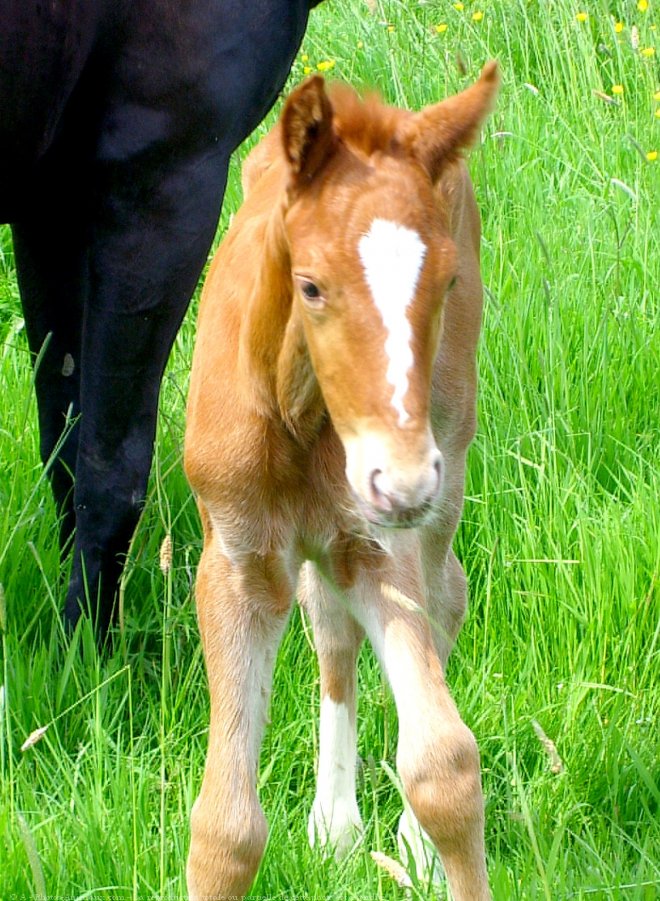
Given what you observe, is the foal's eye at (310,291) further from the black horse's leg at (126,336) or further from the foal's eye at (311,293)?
the black horse's leg at (126,336)

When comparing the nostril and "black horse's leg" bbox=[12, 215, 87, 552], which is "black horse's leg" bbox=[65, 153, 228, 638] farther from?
the nostril

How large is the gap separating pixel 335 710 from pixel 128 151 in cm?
127

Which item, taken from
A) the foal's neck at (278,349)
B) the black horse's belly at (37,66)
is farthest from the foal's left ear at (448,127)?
the black horse's belly at (37,66)

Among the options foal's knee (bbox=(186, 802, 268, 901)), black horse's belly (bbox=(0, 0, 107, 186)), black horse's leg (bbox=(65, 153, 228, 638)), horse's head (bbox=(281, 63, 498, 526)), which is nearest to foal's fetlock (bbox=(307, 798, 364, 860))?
foal's knee (bbox=(186, 802, 268, 901))

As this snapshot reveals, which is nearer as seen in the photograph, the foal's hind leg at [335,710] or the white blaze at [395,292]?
the white blaze at [395,292]

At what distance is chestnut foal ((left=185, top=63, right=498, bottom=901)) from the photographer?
2021 millimetres

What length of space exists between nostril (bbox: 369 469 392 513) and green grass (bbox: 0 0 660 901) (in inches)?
17.6

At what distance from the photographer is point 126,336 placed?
3.09m

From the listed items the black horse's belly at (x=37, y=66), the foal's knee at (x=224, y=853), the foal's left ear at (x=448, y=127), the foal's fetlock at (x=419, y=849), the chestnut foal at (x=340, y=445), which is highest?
the black horse's belly at (x=37, y=66)

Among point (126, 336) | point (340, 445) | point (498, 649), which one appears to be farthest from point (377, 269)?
point (498, 649)

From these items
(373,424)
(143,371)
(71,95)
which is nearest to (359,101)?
(373,424)

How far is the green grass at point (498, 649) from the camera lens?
2645 millimetres

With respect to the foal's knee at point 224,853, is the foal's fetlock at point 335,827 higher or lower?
lower

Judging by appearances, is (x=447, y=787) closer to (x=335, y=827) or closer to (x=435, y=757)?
(x=435, y=757)
